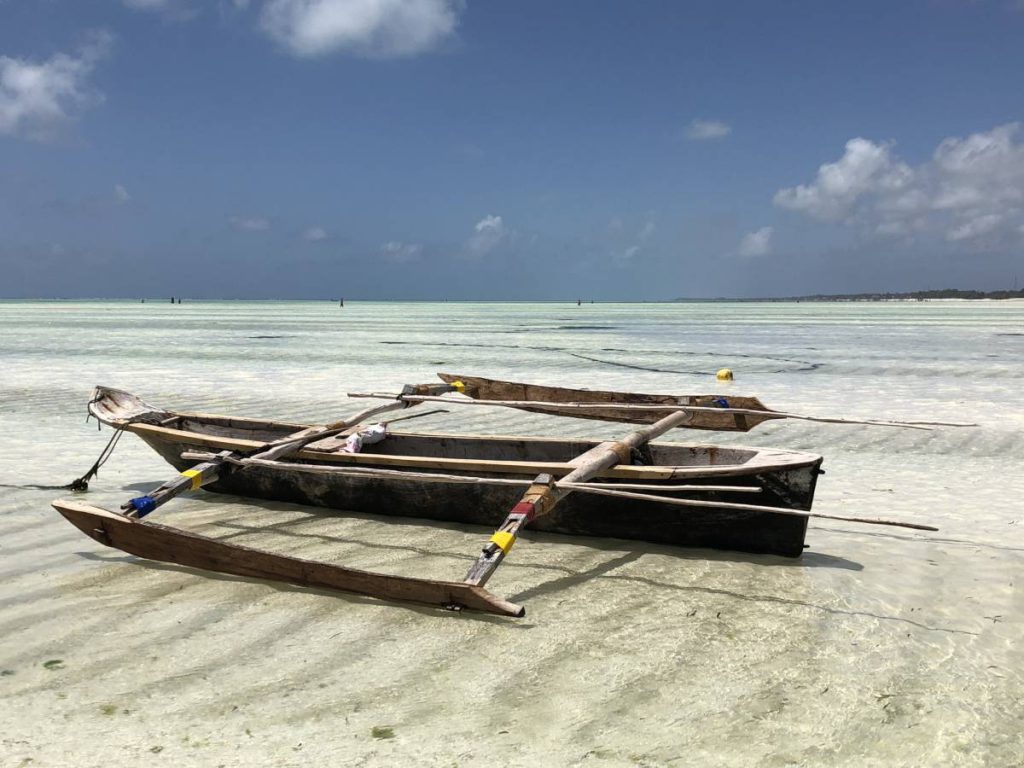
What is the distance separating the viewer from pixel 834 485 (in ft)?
21.3

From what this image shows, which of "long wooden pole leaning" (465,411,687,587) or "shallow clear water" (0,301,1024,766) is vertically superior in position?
"long wooden pole leaning" (465,411,687,587)

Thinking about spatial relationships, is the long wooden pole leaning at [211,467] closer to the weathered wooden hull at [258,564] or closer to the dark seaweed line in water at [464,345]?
the weathered wooden hull at [258,564]

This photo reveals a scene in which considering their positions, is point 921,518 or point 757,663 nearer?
point 757,663

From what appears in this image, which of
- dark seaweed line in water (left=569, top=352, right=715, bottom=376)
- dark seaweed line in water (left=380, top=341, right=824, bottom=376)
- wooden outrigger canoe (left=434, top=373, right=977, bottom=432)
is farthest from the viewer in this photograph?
dark seaweed line in water (left=380, top=341, right=824, bottom=376)

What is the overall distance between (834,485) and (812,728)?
404 centimetres

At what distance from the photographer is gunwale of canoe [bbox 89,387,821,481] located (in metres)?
4.47

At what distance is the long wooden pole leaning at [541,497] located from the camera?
3.70 meters

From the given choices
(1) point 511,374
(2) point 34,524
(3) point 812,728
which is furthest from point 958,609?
(1) point 511,374

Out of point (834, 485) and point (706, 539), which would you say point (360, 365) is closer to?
point (834, 485)

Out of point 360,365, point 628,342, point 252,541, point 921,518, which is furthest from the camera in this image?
point 628,342

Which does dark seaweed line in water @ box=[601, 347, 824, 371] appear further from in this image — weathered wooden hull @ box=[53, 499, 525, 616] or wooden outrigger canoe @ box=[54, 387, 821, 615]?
weathered wooden hull @ box=[53, 499, 525, 616]

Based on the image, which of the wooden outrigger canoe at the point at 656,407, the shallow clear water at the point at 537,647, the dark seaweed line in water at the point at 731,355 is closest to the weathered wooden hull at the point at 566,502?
the shallow clear water at the point at 537,647

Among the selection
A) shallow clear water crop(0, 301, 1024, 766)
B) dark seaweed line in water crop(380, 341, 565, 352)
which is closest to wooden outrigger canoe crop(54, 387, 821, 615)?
shallow clear water crop(0, 301, 1024, 766)

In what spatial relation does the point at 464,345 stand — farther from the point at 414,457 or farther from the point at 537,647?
the point at 537,647
